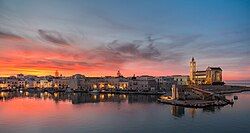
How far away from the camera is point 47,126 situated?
30.6 metres

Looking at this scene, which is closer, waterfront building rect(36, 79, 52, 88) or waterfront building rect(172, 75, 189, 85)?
waterfront building rect(172, 75, 189, 85)

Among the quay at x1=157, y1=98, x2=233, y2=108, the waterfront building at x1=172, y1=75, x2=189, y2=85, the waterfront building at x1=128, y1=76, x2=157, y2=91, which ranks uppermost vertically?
the waterfront building at x1=172, y1=75, x2=189, y2=85

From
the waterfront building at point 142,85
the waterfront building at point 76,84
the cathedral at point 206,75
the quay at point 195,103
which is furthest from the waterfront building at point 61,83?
the quay at point 195,103

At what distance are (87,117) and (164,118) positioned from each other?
31.5 feet

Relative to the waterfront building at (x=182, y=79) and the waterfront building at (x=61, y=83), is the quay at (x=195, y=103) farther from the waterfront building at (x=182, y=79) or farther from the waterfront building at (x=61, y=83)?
the waterfront building at (x=61, y=83)

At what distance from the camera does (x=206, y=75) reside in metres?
109

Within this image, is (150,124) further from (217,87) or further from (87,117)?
(217,87)

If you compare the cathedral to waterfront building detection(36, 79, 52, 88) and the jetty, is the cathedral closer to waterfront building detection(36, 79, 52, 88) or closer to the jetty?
the jetty

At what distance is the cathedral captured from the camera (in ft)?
352

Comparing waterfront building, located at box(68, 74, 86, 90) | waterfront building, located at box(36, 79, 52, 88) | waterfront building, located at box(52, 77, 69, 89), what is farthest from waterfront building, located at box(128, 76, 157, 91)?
waterfront building, located at box(36, 79, 52, 88)

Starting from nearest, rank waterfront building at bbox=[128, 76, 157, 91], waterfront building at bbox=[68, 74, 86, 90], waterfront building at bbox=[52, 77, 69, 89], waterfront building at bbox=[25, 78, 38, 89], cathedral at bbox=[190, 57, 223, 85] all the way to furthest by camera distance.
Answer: waterfront building at bbox=[128, 76, 157, 91], waterfront building at bbox=[68, 74, 86, 90], cathedral at bbox=[190, 57, 223, 85], waterfront building at bbox=[52, 77, 69, 89], waterfront building at bbox=[25, 78, 38, 89]

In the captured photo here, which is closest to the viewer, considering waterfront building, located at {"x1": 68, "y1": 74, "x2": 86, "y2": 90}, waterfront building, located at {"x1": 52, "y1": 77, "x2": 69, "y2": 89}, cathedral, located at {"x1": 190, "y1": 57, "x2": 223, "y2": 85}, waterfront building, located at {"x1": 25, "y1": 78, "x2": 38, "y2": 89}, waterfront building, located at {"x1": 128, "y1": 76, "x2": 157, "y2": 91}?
waterfront building, located at {"x1": 128, "y1": 76, "x2": 157, "y2": 91}

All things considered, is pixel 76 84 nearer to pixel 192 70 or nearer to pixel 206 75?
pixel 192 70

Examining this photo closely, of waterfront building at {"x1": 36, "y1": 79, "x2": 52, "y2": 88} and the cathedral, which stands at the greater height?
the cathedral
